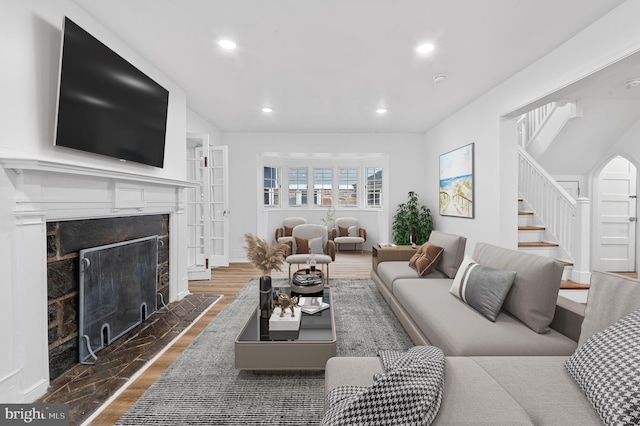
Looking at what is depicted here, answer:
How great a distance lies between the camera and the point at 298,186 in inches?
305

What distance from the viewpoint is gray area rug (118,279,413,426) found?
162 centimetres

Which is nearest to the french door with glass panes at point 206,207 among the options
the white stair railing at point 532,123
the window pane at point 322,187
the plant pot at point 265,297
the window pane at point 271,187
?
the window pane at point 271,187

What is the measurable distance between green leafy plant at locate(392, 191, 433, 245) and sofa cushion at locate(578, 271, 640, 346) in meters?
4.24

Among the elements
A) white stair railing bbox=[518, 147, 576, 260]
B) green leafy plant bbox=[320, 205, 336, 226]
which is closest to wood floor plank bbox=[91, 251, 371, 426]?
green leafy plant bbox=[320, 205, 336, 226]

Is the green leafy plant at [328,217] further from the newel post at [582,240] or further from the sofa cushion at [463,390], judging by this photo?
the sofa cushion at [463,390]

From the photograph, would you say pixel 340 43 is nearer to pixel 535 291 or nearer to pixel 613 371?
pixel 535 291

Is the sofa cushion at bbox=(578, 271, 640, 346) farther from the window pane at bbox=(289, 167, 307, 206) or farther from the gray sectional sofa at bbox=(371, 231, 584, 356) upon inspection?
the window pane at bbox=(289, 167, 307, 206)

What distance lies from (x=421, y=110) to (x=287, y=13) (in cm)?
298

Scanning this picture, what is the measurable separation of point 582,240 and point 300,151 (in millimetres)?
4599

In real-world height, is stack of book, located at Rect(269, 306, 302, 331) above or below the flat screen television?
below

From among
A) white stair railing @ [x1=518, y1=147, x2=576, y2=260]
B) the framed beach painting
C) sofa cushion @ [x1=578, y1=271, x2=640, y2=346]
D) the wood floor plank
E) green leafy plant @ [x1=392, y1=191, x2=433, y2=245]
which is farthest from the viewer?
green leafy plant @ [x1=392, y1=191, x2=433, y2=245]

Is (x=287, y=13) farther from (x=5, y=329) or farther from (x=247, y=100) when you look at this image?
(x=5, y=329)

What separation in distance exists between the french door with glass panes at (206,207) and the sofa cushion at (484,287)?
3.57m

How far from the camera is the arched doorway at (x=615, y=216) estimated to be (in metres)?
4.91
